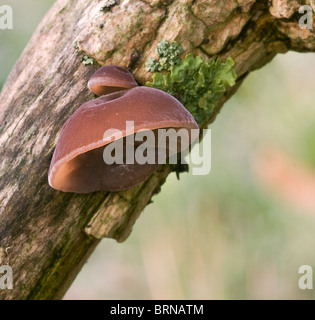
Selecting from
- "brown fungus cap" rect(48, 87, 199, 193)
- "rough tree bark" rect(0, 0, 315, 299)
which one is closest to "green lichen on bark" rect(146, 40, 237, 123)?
"rough tree bark" rect(0, 0, 315, 299)

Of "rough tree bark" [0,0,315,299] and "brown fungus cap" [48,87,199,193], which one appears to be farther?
"rough tree bark" [0,0,315,299]

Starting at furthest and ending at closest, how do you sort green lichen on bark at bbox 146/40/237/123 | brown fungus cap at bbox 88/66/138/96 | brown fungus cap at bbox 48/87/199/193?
green lichen on bark at bbox 146/40/237/123
brown fungus cap at bbox 88/66/138/96
brown fungus cap at bbox 48/87/199/193

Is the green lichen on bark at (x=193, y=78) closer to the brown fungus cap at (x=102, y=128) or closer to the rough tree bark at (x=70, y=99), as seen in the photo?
the rough tree bark at (x=70, y=99)

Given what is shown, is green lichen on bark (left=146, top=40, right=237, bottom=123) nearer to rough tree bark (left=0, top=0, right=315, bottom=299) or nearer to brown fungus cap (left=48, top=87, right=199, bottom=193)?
rough tree bark (left=0, top=0, right=315, bottom=299)

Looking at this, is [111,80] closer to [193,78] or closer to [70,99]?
[70,99]

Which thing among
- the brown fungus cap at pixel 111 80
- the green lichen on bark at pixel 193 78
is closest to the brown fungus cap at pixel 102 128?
the brown fungus cap at pixel 111 80

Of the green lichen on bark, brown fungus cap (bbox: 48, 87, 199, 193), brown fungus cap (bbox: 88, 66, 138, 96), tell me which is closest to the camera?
brown fungus cap (bbox: 48, 87, 199, 193)
